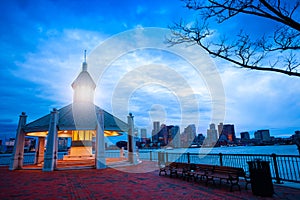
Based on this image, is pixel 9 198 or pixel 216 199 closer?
pixel 216 199

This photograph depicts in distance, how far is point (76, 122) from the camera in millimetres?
17750

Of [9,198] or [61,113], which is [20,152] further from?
[9,198]

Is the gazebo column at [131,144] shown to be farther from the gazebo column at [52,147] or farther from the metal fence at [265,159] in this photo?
the gazebo column at [52,147]

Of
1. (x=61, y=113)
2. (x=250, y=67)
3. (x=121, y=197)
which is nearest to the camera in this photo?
(x=121, y=197)

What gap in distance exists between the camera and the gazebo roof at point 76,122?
17.4m

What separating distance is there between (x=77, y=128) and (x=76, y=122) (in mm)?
797

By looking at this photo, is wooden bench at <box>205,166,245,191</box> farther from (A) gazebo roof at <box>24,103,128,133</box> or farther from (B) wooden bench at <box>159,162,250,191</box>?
(A) gazebo roof at <box>24,103,128,133</box>

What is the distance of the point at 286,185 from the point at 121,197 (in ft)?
23.3

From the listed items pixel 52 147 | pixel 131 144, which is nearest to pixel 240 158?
pixel 131 144

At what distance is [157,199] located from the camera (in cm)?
659

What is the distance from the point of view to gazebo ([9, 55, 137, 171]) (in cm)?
1647

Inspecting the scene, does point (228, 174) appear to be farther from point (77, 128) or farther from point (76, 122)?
point (76, 122)

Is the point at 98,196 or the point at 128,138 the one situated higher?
the point at 128,138

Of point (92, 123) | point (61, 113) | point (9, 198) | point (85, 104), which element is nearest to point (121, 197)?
point (9, 198)
